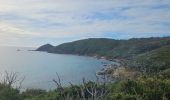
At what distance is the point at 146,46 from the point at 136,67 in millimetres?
92243

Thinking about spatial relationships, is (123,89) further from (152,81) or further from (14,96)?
(14,96)

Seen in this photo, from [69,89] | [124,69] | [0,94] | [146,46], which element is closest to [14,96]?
[0,94]

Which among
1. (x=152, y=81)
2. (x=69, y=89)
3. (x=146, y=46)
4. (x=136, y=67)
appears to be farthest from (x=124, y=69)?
(x=146, y=46)

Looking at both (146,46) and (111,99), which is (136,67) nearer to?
(111,99)

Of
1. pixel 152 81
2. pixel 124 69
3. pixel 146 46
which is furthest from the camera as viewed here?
pixel 146 46

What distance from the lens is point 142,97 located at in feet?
96.0

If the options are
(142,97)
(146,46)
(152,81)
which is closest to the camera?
(142,97)

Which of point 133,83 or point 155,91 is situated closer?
point 155,91

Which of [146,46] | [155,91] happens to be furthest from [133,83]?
[146,46]

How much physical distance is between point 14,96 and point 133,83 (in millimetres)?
15791

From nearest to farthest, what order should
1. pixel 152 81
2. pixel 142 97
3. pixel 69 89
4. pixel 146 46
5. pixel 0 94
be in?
pixel 142 97 < pixel 152 81 < pixel 0 94 < pixel 69 89 < pixel 146 46

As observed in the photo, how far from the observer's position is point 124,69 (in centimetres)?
10550

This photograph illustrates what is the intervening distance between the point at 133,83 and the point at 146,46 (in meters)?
168

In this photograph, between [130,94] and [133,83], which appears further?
[133,83]
